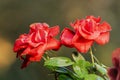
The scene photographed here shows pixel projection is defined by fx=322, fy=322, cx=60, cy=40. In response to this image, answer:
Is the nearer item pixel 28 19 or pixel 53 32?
pixel 53 32

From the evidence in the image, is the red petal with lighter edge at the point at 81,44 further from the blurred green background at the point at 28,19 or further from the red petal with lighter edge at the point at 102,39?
the blurred green background at the point at 28,19

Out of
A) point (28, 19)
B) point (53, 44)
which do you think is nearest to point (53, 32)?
point (53, 44)

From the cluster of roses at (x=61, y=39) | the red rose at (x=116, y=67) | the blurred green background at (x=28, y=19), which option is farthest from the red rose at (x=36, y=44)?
the blurred green background at (x=28, y=19)

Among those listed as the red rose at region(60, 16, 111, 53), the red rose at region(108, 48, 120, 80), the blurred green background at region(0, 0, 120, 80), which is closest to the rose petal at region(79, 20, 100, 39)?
the red rose at region(60, 16, 111, 53)

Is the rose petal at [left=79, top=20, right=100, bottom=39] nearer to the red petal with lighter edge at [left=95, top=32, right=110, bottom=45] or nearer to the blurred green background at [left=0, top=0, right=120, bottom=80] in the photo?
the red petal with lighter edge at [left=95, top=32, right=110, bottom=45]

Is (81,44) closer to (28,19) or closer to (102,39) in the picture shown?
(102,39)
